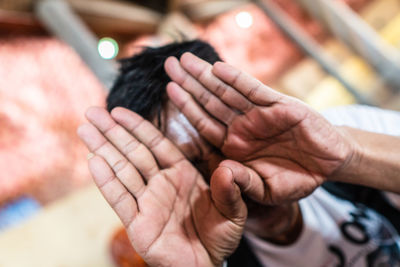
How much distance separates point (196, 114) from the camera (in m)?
0.73

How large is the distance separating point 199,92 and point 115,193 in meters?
0.35

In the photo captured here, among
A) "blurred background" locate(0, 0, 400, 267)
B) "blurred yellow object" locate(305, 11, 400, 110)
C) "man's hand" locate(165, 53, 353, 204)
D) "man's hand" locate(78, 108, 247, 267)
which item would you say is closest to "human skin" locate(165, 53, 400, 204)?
"man's hand" locate(165, 53, 353, 204)

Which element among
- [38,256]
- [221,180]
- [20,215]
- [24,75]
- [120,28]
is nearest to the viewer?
[221,180]

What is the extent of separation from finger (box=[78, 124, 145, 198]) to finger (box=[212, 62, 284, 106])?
35 cm

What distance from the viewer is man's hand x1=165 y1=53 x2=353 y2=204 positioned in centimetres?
57

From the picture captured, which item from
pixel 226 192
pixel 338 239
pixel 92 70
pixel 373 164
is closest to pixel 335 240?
pixel 338 239

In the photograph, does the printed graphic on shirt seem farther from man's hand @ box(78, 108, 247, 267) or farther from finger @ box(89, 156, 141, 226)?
finger @ box(89, 156, 141, 226)

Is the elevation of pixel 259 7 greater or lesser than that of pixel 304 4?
greater

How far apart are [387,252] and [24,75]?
7.81ft

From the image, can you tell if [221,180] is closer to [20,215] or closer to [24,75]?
[20,215]

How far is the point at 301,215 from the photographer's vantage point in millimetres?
981

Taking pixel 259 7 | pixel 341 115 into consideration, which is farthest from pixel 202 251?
pixel 259 7

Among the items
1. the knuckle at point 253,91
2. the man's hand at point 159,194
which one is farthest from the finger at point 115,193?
the knuckle at point 253,91

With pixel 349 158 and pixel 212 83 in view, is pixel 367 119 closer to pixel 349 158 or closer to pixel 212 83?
pixel 349 158
